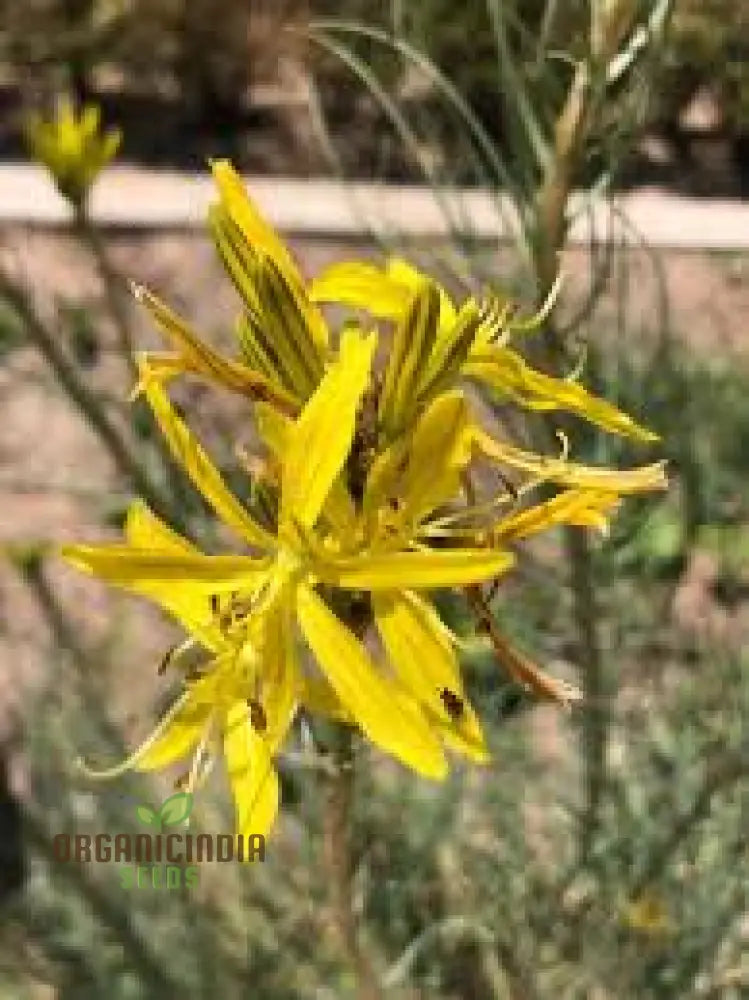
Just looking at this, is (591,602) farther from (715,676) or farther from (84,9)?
(84,9)

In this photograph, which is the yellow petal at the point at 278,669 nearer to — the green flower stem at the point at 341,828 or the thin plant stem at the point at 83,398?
the green flower stem at the point at 341,828

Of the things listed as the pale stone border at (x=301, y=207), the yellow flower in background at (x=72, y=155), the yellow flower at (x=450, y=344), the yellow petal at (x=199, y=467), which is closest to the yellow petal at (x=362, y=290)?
the yellow flower at (x=450, y=344)

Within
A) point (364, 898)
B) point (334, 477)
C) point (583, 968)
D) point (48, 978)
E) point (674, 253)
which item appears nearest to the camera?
point (334, 477)

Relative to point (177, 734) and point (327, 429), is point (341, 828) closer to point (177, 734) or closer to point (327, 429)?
point (177, 734)

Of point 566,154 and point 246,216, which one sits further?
point 566,154

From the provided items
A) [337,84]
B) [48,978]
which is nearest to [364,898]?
[48,978]

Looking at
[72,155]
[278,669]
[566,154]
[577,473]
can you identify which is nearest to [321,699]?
[278,669]
